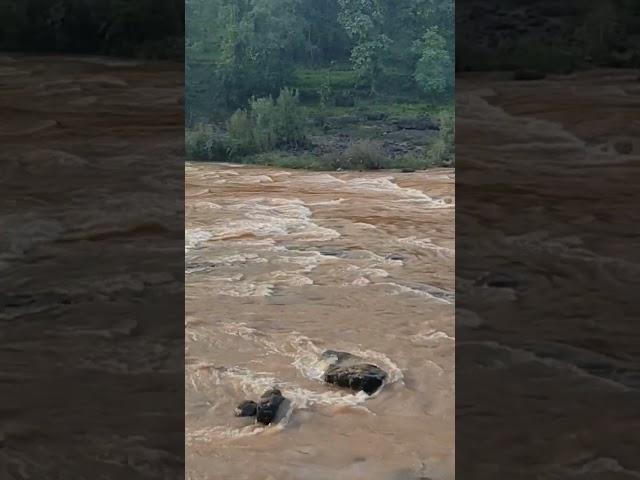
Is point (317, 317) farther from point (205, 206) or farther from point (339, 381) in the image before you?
point (205, 206)

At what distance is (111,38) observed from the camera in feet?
5.74

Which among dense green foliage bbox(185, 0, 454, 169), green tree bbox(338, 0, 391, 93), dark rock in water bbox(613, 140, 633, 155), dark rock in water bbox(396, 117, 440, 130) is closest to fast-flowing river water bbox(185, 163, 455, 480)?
dense green foliage bbox(185, 0, 454, 169)

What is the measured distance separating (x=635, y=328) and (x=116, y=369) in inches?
38.9

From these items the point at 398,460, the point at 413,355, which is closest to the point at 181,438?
the point at 398,460

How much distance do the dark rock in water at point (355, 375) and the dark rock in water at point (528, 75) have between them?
4109mm

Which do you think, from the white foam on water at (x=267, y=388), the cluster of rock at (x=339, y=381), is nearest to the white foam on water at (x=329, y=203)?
the cluster of rock at (x=339, y=381)

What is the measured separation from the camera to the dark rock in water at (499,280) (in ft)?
5.38

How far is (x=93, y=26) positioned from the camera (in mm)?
1747

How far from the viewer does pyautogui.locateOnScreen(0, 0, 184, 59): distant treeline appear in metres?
1.73

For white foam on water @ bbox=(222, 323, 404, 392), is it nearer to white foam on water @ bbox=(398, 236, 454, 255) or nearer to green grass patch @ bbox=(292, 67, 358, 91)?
white foam on water @ bbox=(398, 236, 454, 255)

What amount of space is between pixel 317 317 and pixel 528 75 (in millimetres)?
6053

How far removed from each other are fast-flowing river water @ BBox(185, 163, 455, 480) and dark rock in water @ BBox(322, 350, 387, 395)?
0.09 meters

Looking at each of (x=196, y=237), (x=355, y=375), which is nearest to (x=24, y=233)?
(x=355, y=375)

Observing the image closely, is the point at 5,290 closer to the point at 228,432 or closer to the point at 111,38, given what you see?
the point at 111,38
